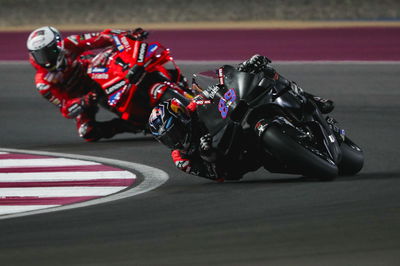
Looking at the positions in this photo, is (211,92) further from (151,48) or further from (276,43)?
(276,43)

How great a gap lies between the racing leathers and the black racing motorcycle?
0.04 meters

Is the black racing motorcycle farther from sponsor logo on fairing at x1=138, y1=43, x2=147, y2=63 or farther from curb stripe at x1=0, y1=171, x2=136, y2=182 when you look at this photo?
sponsor logo on fairing at x1=138, y1=43, x2=147, y2=63

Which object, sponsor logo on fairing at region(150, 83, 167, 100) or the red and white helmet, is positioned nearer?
sponsor logo on fairing at region(150, 83, 167, 100)

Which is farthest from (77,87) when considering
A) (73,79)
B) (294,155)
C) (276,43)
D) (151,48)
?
(276,43)

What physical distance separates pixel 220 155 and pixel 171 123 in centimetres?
51

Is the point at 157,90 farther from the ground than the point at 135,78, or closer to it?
closer to it

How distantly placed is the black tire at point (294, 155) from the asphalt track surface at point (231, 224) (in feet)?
0.49

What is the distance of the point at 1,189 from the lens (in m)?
9.76

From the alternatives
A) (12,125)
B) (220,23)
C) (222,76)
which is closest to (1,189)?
(222,76)

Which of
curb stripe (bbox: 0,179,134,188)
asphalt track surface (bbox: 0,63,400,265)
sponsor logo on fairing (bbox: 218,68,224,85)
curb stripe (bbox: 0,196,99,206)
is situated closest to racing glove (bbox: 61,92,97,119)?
asphalt track surface (bbox: 0,63,400,265)

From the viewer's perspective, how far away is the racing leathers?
30.8 feet

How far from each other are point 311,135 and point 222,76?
3.66 ft

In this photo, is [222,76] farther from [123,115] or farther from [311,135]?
[123,115]

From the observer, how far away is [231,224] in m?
7.80
